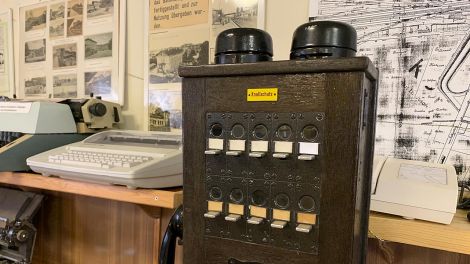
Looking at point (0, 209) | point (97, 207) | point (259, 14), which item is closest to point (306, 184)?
point (259, 14)

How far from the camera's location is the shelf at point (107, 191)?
0.86m

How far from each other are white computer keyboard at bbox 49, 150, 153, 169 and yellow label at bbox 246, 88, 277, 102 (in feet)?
1.52

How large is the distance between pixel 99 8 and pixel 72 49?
240mm

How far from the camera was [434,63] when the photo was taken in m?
0.93

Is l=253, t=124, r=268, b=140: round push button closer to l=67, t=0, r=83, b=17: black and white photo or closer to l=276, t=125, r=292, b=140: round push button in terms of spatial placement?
l=276, t=125, r=292, b=140: round push button

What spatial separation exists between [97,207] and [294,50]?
48.1 inches

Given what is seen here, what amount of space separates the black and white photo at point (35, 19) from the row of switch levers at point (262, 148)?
4.96 ft

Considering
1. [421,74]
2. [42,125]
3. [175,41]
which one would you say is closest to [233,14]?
[175,41]

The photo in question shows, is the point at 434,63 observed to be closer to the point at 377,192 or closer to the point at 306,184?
the point at 377,192

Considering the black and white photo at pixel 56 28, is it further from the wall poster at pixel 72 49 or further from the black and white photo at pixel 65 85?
the black and white photo at pixel 65 85

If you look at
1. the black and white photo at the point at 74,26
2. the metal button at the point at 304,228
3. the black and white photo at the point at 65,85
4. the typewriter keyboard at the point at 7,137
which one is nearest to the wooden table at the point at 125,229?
the typewriter keyboard at the point at 7,137

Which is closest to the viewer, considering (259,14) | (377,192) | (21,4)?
(377,192)

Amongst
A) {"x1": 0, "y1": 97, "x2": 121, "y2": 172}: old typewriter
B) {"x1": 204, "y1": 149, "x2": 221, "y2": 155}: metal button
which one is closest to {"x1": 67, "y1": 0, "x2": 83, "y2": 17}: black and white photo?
{"x1": 0, "y1": 97, "x2": 121, "y2": 172}: old typewriter

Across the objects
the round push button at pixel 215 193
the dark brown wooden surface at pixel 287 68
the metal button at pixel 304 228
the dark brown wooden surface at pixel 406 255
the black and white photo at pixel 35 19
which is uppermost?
the black and white photo at pixel 35 19
